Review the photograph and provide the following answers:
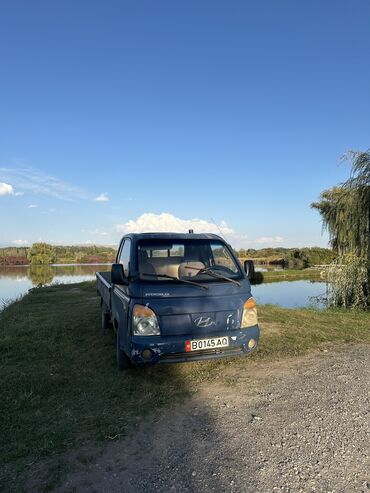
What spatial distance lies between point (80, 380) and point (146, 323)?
4.58 ft

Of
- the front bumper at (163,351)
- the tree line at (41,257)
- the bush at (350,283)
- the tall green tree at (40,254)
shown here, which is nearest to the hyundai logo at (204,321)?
the front bumper at (163,351)

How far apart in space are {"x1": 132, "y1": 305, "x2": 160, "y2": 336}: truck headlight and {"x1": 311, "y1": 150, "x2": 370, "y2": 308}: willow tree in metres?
9.10

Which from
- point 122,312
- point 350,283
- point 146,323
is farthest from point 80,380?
point 350,283

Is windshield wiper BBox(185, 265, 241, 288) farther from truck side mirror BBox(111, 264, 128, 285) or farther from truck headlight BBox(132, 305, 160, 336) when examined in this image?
truck headlight BBox(132, 305, 160, 336)

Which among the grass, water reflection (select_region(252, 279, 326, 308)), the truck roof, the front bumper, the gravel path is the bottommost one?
water reflection (select_region(252, 279, 326, 308))

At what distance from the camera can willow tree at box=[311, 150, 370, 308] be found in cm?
1188

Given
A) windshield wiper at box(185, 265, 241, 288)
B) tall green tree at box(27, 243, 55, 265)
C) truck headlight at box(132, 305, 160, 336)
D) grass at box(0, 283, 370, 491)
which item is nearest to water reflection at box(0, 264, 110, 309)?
grass at box(0, 283, 370, 491)

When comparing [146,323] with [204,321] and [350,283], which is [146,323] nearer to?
[204,321]

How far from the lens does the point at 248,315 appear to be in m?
4.91

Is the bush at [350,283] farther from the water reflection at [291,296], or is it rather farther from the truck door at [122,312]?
the truck door at [122,312]

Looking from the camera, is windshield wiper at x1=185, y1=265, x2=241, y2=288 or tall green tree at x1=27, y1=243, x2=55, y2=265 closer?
windshield wiper at x1=185, y1=265, x2=241, y2=288

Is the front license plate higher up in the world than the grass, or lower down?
higher up

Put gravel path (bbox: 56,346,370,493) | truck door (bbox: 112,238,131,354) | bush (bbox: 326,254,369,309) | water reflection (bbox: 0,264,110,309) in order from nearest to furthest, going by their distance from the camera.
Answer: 1. gravel path (bbox: 56,346,370,493)
2. truck door (bbox: 112,238,131,354)
3. bush (bbox: 326,254,369,309)
4. water reflection (bbox: 0,264,110,309)

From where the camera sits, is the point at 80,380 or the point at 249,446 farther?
the point at 80,380
